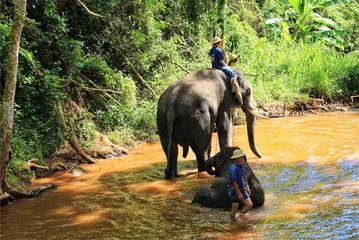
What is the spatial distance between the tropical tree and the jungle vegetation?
2.83 m

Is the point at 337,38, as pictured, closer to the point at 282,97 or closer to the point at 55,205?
the point at 282,97

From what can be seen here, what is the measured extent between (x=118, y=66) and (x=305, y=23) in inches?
523

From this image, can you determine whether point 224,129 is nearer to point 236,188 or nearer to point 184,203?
point 184,203

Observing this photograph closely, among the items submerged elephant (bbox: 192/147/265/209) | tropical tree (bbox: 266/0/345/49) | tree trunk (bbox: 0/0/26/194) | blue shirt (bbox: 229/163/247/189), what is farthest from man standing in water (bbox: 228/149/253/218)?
tropical tree (bbox: 266/0/345/49)

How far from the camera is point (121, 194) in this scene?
657cm

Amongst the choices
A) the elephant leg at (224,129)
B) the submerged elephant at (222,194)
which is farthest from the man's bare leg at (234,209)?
the elephant leg at (224,129)

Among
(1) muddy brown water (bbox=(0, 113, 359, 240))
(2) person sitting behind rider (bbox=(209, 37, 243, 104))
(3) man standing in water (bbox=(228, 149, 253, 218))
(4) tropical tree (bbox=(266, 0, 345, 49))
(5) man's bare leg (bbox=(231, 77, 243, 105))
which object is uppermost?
(4) tropical tree (bbox=(266, 0, 345, 49))

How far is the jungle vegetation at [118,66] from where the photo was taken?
867 cm

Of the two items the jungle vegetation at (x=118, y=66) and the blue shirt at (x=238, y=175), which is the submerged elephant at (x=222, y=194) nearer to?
the blue shirt at (x=238, y=175)

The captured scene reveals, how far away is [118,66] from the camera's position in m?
12.2

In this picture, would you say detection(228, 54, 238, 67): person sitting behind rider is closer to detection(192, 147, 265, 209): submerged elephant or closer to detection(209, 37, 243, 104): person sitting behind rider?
detection(209, 37, 243, 104): person sitting behind rider

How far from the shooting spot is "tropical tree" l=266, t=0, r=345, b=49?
21000mm

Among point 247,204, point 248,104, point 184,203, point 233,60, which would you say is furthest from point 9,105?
point 233,60

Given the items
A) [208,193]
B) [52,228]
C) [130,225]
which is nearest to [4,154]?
[52,228]
